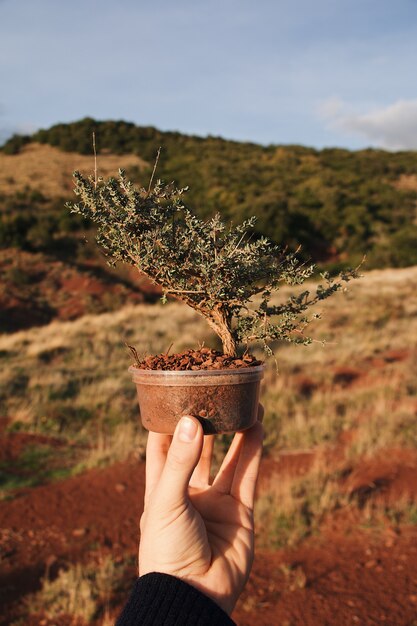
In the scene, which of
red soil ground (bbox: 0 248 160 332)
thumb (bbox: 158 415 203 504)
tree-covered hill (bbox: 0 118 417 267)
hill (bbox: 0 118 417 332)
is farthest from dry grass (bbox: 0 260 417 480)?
hill (bbox: 0 118 417 332)

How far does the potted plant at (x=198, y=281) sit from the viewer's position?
225cm

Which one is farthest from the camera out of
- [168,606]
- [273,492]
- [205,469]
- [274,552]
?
[273,492]

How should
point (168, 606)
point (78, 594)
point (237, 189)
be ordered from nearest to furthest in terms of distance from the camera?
point (168, 606)
point (78, 594)
point (237, 189)

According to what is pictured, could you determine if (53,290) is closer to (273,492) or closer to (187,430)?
(273,492)

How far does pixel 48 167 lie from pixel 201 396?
45.8 metres

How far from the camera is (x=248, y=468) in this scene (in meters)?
2.49

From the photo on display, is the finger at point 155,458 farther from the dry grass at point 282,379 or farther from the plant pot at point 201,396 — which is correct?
the dry grass at point 282,379

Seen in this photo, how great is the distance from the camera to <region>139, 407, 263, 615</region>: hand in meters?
1.99

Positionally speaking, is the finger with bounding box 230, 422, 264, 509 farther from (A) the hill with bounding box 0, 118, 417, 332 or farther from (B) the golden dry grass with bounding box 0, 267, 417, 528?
(A) the hill with bounding box 0, 118, 417, 332

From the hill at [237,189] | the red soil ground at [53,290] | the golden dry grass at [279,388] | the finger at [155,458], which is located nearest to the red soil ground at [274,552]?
the golden dry grass at [279,388]

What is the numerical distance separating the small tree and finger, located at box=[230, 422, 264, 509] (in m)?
0.39

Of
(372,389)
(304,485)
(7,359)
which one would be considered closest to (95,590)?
(304,485)

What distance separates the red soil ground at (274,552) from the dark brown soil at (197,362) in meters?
2.91

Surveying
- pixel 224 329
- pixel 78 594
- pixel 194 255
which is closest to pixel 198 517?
pixel 224 329
